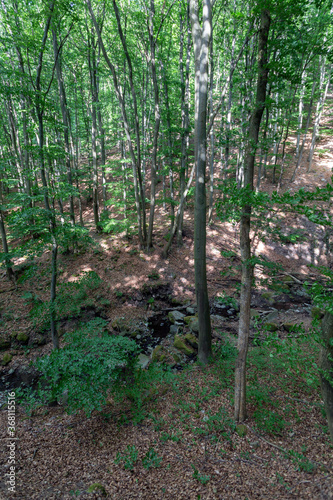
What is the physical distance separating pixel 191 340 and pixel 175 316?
1746 mm

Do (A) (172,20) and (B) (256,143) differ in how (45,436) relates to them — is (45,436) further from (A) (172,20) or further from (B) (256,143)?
(A) (172,20)

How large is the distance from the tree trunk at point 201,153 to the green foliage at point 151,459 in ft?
8.77

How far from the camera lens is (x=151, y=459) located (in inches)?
160

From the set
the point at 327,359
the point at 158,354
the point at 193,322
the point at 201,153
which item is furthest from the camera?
the point at 193,322

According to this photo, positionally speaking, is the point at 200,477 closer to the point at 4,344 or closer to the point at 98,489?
the point at 98,489

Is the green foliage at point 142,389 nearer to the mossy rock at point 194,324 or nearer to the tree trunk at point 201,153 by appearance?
the tree trunk at point 201,153

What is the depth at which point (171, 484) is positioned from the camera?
367 centimetres

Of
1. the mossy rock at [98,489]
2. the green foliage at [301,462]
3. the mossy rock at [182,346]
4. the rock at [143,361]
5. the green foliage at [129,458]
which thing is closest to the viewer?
the mossy rock at [98,489]

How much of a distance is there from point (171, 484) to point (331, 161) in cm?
2053

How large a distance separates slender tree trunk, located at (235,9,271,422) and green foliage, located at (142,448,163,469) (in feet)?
5.36

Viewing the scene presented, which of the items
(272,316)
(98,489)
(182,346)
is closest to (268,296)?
(272,316)

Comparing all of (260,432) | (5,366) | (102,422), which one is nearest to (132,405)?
(102,422)

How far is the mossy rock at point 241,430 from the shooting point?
14.3 feet

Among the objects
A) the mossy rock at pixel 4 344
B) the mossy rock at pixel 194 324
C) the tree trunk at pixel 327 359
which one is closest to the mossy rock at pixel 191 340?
the mossy rock at pixel 194 324
